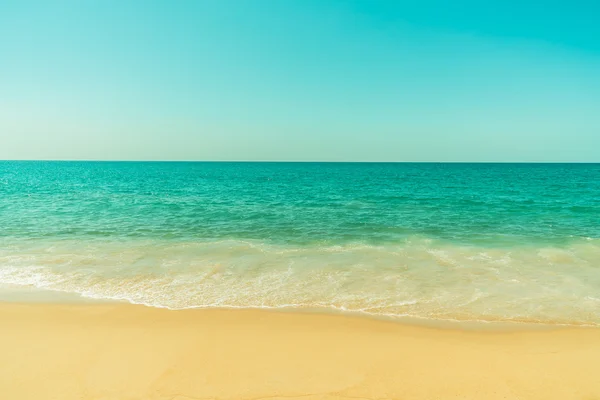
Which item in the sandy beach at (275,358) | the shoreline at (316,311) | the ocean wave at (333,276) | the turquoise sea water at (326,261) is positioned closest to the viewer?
the sandy beach at (275,358)

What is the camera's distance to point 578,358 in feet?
18.7

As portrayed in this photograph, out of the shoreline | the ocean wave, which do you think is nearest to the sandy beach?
the shoreline

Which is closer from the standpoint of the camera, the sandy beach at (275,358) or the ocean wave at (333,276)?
the sandy beach at (275,358)

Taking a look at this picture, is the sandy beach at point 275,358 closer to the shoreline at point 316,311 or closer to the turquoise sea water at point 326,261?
the shoreline at point 316,311

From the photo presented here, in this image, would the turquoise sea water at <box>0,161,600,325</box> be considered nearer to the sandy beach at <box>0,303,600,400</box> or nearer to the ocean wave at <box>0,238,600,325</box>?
the ocean wave at <box>0,238,600,325</box>

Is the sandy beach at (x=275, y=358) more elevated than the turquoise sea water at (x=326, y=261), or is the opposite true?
the turquoise sea water at (x=326, y=261)

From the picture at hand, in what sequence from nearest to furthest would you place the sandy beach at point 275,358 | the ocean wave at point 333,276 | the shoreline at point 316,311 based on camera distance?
the sandy beach at point 275,358 < the shoreline at point 316,311 < the ocean wave at point 333,276

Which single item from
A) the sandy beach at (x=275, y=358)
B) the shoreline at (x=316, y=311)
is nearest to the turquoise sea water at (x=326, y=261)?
the shoreline at (x=316, y=311)

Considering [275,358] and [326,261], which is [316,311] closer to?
[275,358]

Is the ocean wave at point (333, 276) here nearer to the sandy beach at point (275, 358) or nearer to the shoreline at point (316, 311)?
the shoreline at point (316, 311)

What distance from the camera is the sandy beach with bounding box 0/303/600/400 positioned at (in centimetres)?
482

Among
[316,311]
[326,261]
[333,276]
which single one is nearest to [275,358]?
[316,311]

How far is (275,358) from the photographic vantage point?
5.61 metres

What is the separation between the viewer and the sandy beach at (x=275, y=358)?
4816 mm
